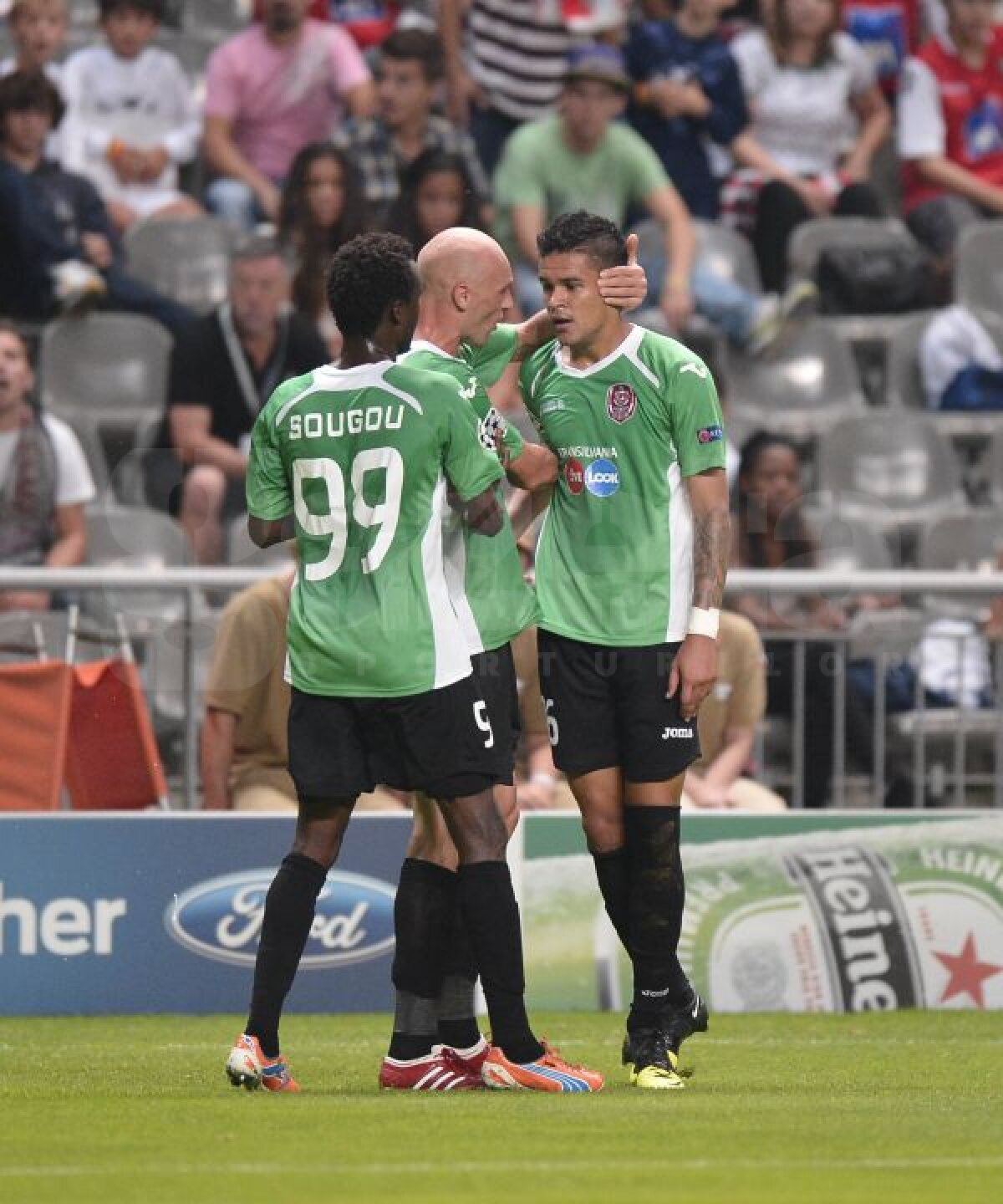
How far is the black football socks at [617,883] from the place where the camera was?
7.62 meters

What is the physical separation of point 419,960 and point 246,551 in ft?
17.4

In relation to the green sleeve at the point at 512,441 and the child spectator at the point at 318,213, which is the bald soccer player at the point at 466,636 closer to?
the green sleeve at the point at 512,441

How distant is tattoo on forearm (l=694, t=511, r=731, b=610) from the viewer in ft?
24.4

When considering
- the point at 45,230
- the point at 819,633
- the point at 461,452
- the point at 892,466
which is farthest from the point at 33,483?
the point at 461,452

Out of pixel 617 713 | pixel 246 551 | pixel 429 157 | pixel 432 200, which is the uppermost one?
pixel 429 157

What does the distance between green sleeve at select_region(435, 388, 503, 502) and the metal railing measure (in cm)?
346

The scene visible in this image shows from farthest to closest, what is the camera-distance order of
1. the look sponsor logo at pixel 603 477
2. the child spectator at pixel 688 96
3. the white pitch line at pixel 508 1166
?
the child spectator at pixel 688 96
the look sponsor logo at pixel 603 477
the white pitch line at pixel 508 1166

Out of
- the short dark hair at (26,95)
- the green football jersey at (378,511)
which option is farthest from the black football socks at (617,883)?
the short dark hair at (26,95)

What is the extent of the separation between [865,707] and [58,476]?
380 centimetres

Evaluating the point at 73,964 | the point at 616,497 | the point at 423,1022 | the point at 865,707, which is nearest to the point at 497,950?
the point at 423,1022

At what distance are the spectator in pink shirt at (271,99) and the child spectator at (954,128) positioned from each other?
11.2 ft

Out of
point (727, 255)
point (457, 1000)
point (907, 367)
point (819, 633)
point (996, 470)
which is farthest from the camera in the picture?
point (727, 255)

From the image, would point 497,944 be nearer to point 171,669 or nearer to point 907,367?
point 171,669

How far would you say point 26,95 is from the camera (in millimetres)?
13906
